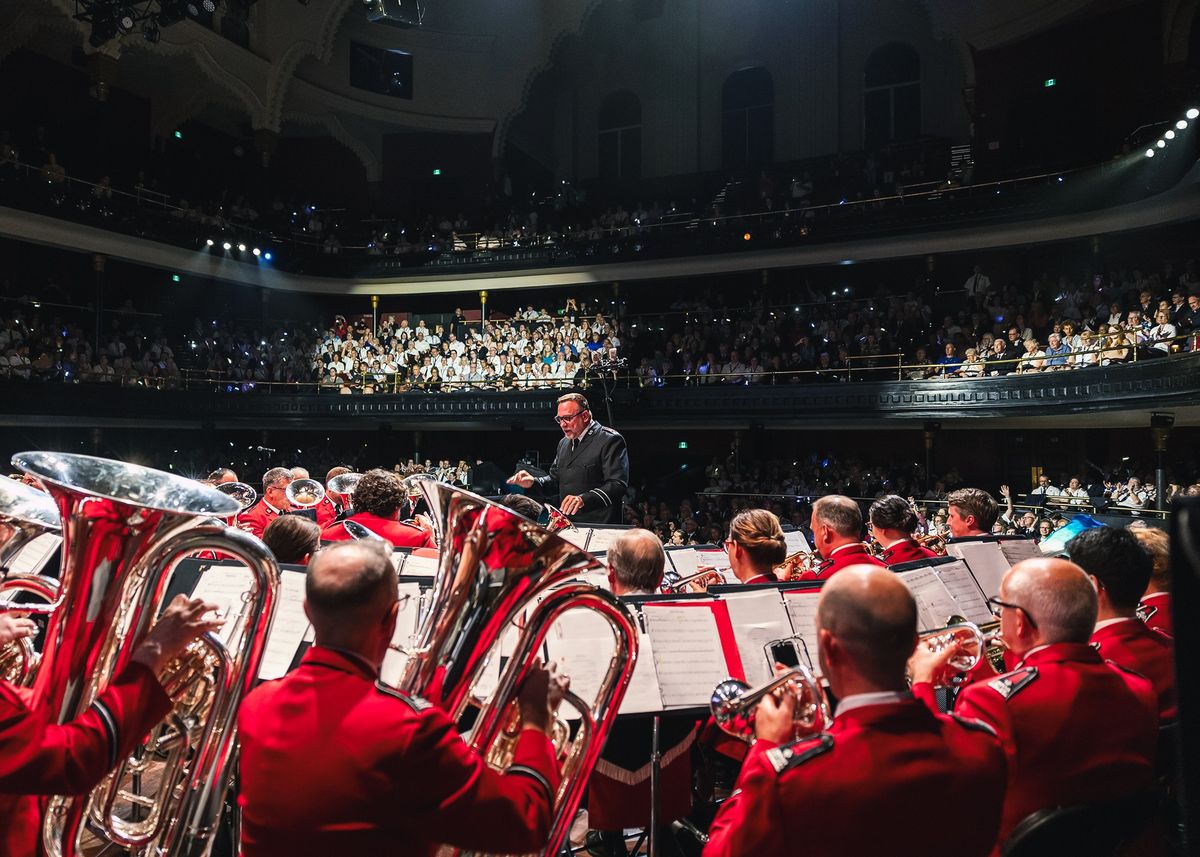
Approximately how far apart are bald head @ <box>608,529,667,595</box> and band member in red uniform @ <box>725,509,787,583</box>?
1.99ft

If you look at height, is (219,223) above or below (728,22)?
below

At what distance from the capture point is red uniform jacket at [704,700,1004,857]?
1.52 metres

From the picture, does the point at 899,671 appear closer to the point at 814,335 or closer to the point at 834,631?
the point at 834,631

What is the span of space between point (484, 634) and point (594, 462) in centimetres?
402

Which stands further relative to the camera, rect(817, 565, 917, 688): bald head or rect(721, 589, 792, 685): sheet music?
rect(721, 589, 792, 685): sheet music

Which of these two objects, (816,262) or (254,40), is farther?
(254,40)

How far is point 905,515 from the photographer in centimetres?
431

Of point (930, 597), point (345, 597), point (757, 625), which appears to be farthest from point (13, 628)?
point (930, 597)

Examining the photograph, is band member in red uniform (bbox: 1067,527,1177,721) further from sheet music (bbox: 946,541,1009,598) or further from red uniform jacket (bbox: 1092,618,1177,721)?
sheet music (bbox: 946,541,1009,598)

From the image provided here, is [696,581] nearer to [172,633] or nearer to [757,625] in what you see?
[757,625]

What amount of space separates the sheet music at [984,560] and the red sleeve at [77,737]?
3.33 m

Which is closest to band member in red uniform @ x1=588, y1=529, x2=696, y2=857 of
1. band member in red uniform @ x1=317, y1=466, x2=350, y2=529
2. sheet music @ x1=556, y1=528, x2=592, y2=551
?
sheet music @ x1=556, y1=528, x2=592, y2=551

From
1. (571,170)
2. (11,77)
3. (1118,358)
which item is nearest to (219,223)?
(11,77)

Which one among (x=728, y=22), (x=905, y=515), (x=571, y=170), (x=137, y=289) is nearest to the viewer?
(x=905, y=515)
